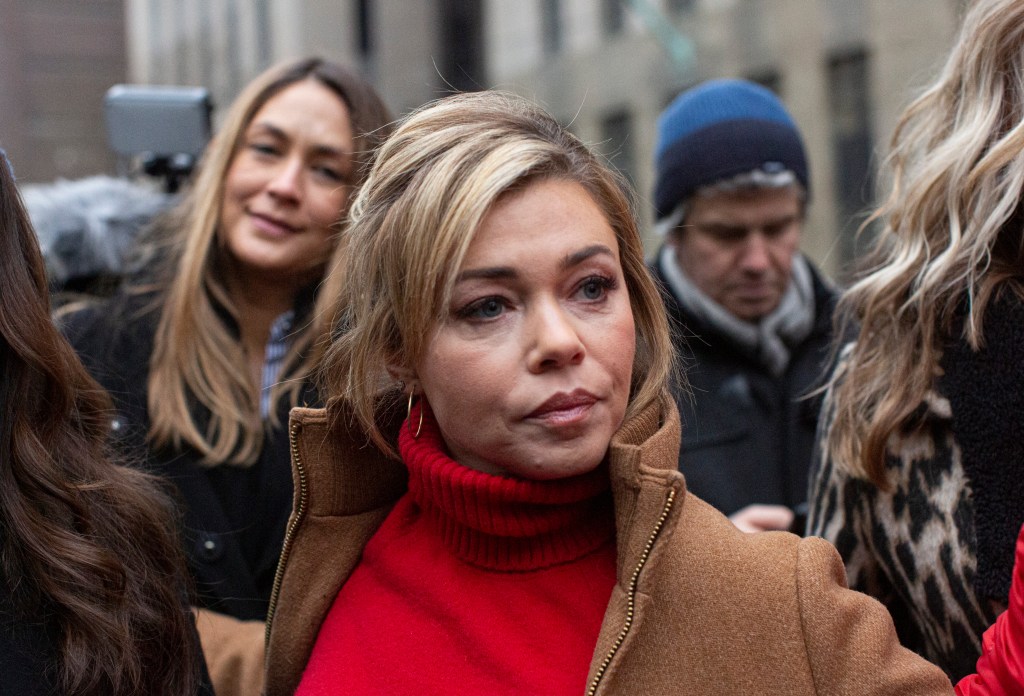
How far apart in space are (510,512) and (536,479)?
7 centimetres

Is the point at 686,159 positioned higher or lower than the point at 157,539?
higher

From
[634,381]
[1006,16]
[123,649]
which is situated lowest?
[123,649]

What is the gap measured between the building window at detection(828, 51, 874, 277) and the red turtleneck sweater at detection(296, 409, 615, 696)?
38.2 ft

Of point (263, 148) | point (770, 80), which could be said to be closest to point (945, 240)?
point (263, 148)

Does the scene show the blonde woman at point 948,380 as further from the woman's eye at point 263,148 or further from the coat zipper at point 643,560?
the woman's eye at point 263,148

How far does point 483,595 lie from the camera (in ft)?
5.72

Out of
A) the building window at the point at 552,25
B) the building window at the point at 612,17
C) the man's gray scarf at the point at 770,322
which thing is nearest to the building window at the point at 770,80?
the building window at the point at 612,17

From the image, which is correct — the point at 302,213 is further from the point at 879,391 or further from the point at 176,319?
the point at 879,391

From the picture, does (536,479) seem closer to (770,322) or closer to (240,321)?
(240,321)

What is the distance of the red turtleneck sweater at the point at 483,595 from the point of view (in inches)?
65.8

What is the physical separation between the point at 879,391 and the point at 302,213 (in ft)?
5.03

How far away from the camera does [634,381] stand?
186cm

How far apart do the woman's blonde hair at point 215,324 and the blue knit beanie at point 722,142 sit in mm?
979

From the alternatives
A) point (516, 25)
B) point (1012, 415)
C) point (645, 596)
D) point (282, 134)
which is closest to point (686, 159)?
point (282, 134)
